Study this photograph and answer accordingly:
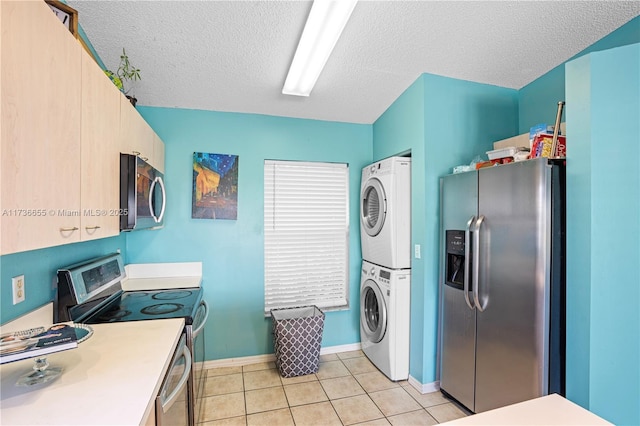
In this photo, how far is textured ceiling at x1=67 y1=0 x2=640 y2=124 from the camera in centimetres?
174

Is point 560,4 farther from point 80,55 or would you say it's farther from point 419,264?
point 80,55

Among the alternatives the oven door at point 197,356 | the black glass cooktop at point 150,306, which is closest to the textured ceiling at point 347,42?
the black glass cooktop at point 150,306

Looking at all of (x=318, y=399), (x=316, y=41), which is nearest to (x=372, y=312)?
(x=318, y=399)

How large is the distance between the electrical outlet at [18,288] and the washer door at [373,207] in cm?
241

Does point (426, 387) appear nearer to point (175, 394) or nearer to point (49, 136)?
point (175, 394)

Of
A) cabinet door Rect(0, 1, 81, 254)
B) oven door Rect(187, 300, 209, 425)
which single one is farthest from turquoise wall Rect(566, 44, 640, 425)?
cabinet door Rect(0, 1, 81, 254)

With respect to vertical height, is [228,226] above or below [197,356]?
above

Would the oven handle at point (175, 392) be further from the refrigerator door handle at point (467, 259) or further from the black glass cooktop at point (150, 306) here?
the refrigerator door handle at point (467, 259)

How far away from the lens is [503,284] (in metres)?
1.84

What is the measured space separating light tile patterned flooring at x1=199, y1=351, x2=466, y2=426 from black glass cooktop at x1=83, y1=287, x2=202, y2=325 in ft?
3.01

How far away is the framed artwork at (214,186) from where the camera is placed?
292cm

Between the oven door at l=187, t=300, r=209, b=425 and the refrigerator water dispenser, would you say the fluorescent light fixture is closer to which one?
the refrigerator water dispenser

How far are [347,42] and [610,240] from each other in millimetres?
1941

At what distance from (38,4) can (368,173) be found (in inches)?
101
